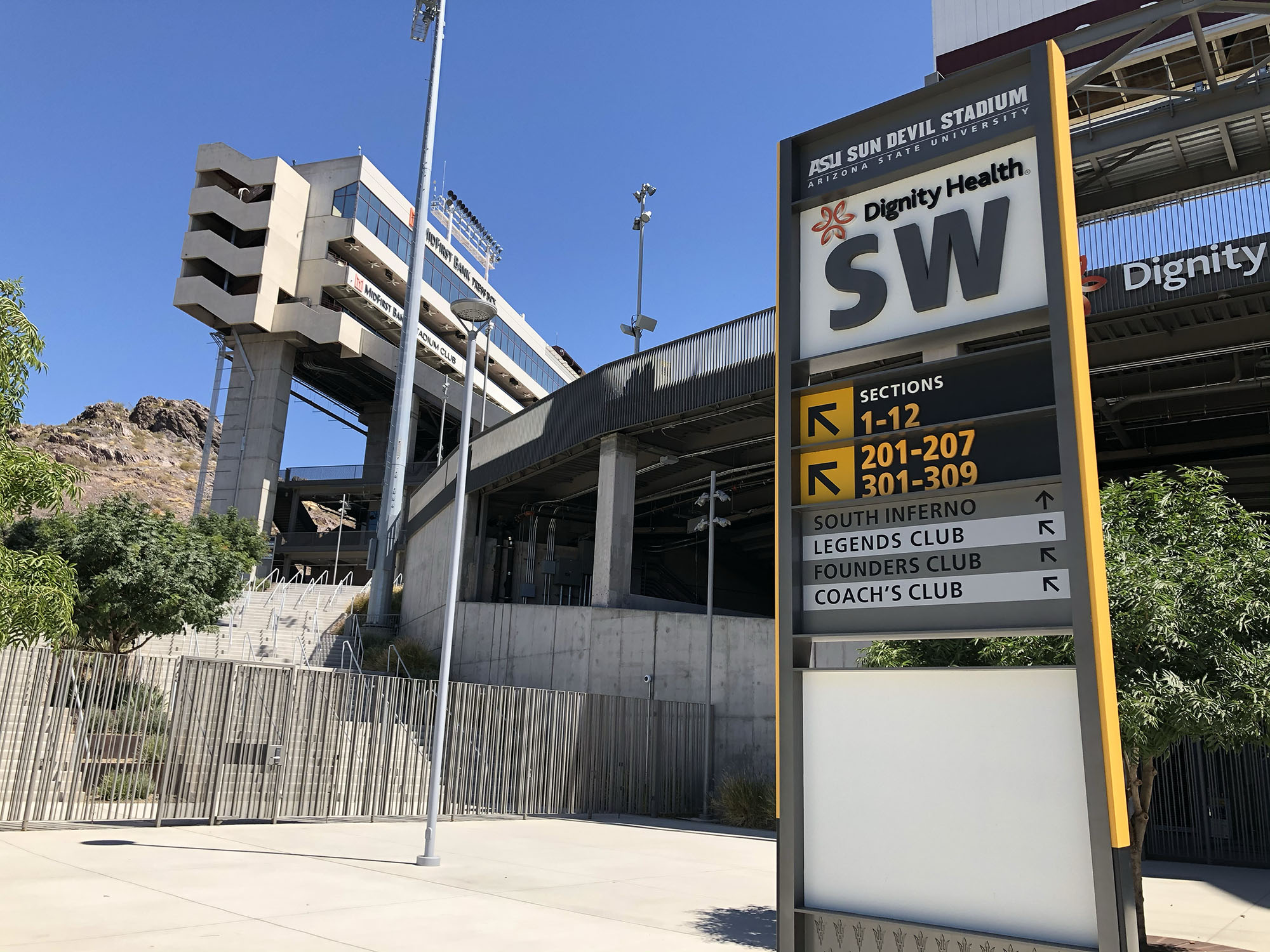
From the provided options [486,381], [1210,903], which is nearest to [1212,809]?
[1210,903]

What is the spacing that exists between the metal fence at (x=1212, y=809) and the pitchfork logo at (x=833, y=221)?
52.3 feet

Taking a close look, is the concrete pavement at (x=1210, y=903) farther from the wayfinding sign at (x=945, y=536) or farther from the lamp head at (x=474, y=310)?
the lamp head at (x=474, y=310)

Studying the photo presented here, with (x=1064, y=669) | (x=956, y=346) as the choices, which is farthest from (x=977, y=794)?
(x=956, y=346)

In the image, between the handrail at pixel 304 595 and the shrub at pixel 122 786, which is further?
the handrail at pixel 304 595

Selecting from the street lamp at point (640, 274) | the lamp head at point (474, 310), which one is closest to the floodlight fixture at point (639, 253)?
the street lamp at point (640, 274)

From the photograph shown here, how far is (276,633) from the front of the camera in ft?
120

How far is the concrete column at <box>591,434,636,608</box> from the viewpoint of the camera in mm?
28484

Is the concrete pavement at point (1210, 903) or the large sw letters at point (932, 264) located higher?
the large sw letters at point (932, 264)

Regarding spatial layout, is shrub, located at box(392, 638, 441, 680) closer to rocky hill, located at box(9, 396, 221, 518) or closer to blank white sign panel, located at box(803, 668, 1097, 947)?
blank white sign panel, located at box(803, 668, 1097, 947)

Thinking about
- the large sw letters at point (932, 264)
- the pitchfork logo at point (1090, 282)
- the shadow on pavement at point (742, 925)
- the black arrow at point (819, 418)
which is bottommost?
the shadow on pavement at point (742, 925)

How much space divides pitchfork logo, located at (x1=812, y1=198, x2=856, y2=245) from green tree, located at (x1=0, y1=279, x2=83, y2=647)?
1051 centimetres

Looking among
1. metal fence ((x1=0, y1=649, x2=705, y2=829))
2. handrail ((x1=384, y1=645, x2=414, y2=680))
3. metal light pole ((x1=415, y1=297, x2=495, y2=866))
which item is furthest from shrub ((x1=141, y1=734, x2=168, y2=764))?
handrail ((x1=384, y1=645, x2=414, y2=680))

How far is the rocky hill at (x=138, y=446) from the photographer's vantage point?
11756 centimetres

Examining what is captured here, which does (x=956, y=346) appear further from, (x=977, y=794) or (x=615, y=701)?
(x=615, y=701)
